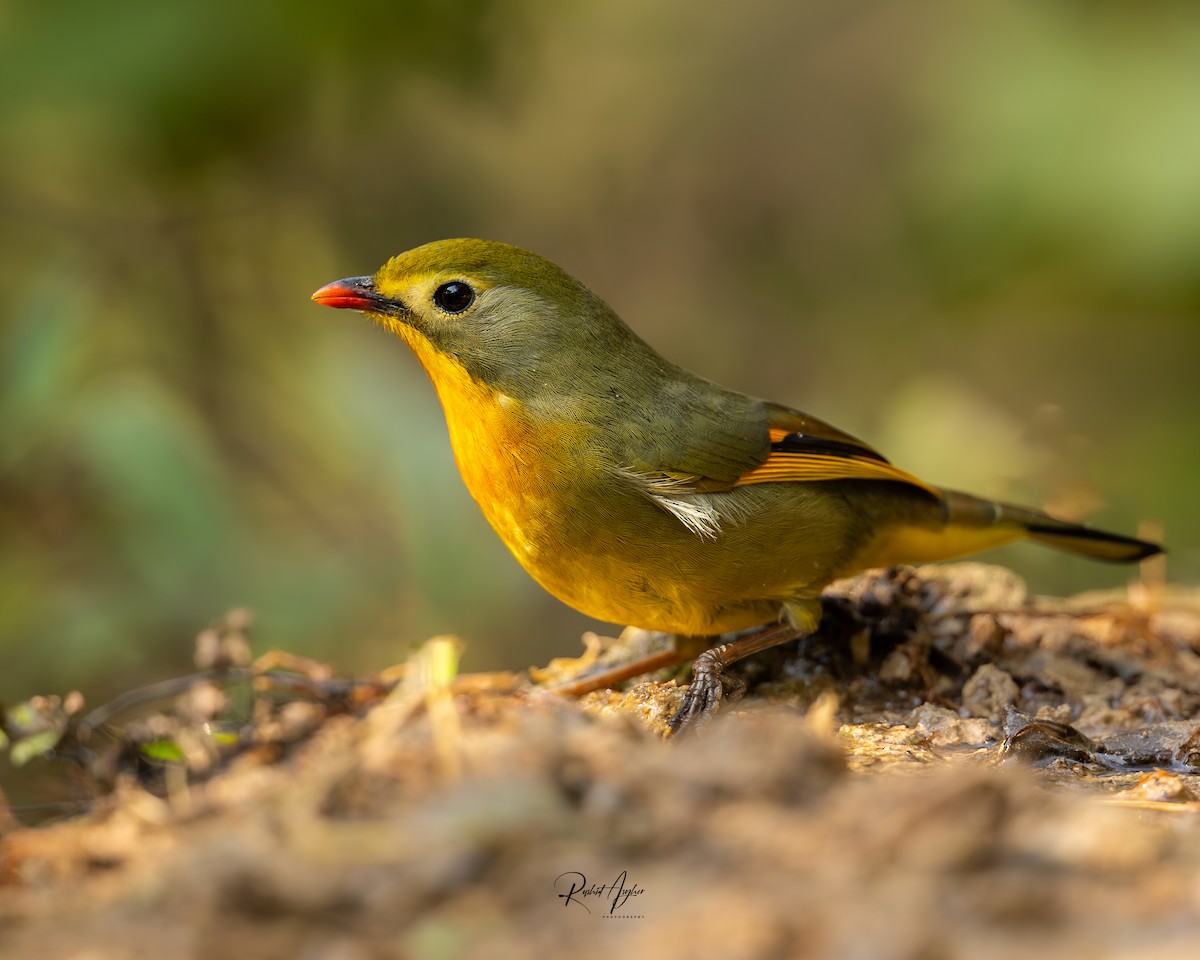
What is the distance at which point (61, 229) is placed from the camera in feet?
29.1

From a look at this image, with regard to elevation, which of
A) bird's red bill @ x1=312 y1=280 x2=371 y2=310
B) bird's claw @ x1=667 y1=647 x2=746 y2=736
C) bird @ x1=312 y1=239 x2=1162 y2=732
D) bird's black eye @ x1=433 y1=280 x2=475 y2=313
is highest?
bird's black eye @ x1=433 y1=280 x2=475 y2=313

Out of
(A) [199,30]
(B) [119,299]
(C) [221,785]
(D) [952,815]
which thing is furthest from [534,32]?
(D) [952,815]

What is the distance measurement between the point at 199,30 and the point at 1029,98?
4.70 m

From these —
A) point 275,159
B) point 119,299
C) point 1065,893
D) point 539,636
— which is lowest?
point 539,636

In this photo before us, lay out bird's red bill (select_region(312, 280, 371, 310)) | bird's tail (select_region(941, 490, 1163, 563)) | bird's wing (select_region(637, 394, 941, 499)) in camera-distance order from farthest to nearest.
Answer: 1. bird's tail (select_region(941, 490, 1163, 563))
2. bird's red bill (select_region(312, 280, 371, 310))
3. bird's wing (select_region(637, 394, 941, 499))

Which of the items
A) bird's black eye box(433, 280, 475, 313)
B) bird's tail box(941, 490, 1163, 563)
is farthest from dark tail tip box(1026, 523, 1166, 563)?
bird's black eye box(433, 280, 475, 313)

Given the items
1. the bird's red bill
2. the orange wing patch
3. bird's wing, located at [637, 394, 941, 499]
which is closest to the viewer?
bird's wing, located at [637, 394, 941, 499]

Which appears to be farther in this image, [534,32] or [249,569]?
[534,32]

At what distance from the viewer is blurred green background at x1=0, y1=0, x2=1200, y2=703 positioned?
20.8ft

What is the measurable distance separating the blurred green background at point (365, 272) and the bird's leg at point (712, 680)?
2.34 meters

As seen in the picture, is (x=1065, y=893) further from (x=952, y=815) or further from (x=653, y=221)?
(x=653, y=221)

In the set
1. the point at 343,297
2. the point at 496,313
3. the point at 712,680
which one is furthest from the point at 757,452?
the point at 343,297

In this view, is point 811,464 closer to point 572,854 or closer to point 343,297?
point 343,297

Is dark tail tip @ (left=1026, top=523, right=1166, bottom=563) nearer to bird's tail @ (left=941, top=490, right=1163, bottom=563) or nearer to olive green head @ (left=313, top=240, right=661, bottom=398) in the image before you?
bird's tail @ (left=941, top=490, right=1163, bottom=563)
